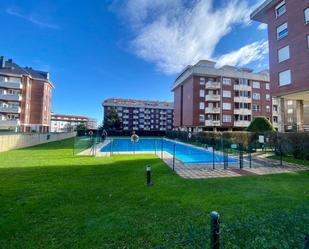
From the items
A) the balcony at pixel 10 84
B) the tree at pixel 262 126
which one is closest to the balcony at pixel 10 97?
the balcony at pixel 10 84

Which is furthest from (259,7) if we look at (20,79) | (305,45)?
(20,79)

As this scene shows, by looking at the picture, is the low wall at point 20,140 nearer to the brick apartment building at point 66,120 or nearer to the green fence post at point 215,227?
the green fence post at point 215,227

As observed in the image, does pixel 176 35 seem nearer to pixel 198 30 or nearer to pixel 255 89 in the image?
pixel 198 30

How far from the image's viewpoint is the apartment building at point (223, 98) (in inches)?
1468

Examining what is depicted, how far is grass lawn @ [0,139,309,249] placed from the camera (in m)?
3.25

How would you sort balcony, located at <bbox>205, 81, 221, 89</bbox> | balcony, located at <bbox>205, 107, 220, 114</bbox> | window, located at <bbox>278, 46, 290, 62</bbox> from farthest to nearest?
balcony, located at <bbox>205, 81, 221, 89</bbox>
balcony, located at <bbox>205, 107, 220, 114</bbox>
window, located at <bbox>278, 46, 290, 62</bbox>

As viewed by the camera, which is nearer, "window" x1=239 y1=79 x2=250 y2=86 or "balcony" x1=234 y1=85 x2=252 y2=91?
"balcony" x1=234 y1=85 x2=252 y2=91

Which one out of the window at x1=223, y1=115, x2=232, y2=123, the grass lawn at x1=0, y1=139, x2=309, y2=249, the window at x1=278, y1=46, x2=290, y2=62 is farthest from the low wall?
the window at x1=223, y1=115, x2=232, y2=123

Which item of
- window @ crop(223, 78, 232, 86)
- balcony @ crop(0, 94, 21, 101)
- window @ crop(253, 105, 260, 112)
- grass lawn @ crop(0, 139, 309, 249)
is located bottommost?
grass lawn @ crop(0, 139, 309, 249)

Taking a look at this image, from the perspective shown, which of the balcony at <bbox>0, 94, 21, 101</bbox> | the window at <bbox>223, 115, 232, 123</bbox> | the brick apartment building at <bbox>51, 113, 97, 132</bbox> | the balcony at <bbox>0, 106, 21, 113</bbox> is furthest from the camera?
the brick apartment building at <bbox>51, 113, 97, 132</bbox>

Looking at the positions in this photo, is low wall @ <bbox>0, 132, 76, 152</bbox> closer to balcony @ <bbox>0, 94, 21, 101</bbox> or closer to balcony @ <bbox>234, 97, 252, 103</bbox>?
balcony @ <bbox>0, 94, 21, 101</bbox>

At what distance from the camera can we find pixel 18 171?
28.2 ft

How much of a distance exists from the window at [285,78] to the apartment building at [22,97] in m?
46.3

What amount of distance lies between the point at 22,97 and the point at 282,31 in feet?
155
